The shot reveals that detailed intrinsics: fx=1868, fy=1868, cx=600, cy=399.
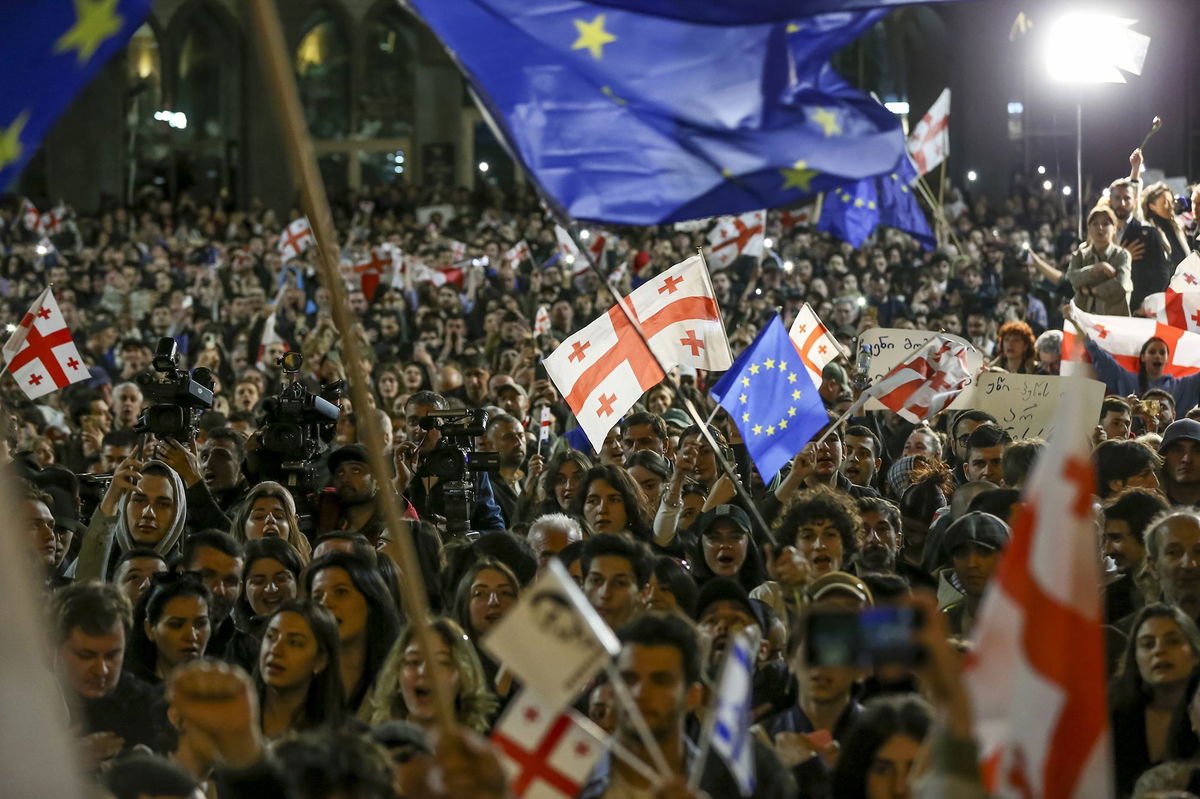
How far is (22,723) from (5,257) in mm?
21923

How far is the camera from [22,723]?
225 centimetres

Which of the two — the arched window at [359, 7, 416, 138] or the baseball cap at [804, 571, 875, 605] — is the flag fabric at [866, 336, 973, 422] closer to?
the baseball cap at [804, 571, 875, 605]

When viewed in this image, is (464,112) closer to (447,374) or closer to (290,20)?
(290,20)

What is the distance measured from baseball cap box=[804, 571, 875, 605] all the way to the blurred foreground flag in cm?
227

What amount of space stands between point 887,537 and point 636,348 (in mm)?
1448

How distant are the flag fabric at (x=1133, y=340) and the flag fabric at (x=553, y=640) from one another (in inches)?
269

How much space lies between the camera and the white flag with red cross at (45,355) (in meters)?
9.77

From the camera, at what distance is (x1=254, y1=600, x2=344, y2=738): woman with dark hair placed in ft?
15.6

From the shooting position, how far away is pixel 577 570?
229 inches

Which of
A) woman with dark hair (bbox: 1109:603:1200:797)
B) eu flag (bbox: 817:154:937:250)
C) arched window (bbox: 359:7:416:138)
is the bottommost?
woman with dark hair (bbox: 1109:603:1200:797)

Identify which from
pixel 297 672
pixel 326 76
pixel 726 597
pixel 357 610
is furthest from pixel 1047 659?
pixel 326 76

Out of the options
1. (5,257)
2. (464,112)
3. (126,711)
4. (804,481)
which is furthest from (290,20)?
(126,711)

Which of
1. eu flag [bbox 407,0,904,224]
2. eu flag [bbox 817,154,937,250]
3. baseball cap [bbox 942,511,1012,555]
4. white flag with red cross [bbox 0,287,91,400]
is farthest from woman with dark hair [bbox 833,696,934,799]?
eu flag [bbox 817,154,937,250]

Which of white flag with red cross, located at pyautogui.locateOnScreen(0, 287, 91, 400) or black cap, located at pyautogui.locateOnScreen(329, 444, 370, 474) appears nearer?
black cap, located at pyautogui.locateOnScreen(329, 444, 370, 474)
